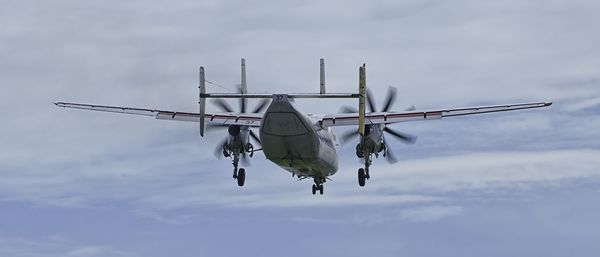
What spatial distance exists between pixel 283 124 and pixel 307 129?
83.8 inches

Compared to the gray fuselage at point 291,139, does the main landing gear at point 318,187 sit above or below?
below

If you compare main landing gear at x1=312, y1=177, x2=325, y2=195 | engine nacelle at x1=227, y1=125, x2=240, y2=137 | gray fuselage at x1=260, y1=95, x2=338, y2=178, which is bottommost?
main landing gear at x1=312, y1=177, x2=325, y2=195

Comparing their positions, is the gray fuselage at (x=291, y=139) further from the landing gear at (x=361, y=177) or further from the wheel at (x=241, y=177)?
the wheel at (x=241, y=177)

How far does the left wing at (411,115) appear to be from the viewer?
240 ft

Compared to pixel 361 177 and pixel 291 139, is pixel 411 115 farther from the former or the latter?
pixel 291 139

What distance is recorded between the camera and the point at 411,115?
75.8 metres

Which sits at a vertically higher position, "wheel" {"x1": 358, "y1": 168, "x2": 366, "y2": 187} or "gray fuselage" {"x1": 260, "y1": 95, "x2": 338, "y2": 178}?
"gray fuselage" {"x1": 260, "y1": 95, "x2": 338, "y2": 178}

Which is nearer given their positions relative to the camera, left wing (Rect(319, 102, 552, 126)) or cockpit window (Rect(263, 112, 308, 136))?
cockpit window (Rect(263, 112, 308, 136))

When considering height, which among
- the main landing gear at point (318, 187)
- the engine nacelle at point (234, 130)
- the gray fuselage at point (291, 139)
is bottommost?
the main landing gear at point (318, 187)

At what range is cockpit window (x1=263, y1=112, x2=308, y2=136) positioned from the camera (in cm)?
6244

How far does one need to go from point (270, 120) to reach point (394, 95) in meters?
17.3

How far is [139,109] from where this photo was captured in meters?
77.7

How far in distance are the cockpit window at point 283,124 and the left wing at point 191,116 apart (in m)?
10.1

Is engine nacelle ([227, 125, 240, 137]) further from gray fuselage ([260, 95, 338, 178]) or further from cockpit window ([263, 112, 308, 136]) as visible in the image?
cockpit window ([263, 112, 308, 136])
